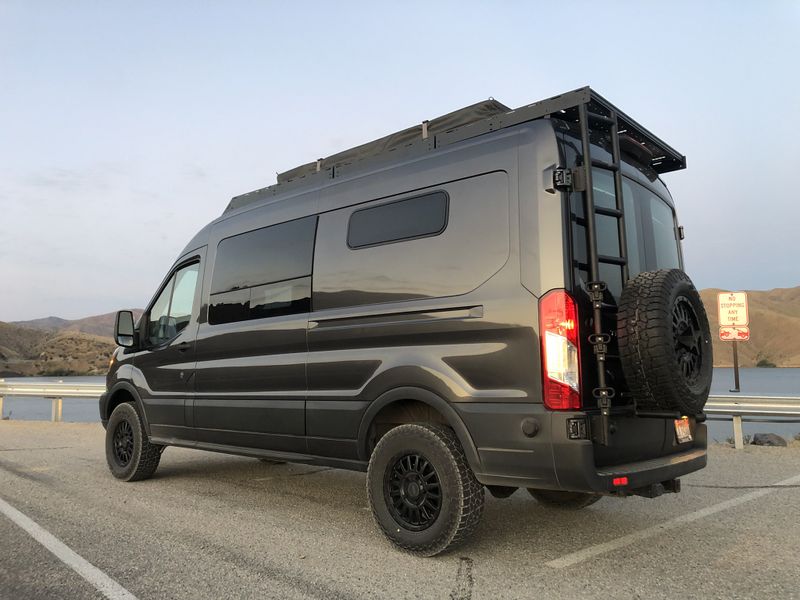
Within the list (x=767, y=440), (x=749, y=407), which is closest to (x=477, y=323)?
(x=749, y=407)

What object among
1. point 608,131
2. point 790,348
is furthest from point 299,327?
point 790,348

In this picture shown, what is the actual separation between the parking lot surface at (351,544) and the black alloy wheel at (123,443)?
0.29 meters

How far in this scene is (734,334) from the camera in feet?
42.5

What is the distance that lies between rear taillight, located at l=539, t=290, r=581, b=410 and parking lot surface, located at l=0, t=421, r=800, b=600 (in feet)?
3.35

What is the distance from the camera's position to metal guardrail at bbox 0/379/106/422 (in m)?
13.7

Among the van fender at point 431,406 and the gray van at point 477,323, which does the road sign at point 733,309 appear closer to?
the gray van at point 477,323

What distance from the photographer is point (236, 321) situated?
541 centimetres

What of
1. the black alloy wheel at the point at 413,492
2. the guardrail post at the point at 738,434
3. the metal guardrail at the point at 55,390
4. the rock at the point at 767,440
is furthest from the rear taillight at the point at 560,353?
the metal guardrail at the point at 55,390

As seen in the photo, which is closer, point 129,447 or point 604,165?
point 604,165

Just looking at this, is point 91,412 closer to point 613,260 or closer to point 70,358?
point 613,260

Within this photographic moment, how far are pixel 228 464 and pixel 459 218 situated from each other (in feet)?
17.4

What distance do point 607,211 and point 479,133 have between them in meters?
0.99

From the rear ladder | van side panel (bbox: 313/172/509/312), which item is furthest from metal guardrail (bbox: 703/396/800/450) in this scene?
van side panel (bbox: 313/172/509/312)

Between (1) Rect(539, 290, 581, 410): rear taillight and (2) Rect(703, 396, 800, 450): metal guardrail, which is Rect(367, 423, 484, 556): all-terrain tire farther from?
(2) Rect(703, 396, 800, 450): metal guardrail
